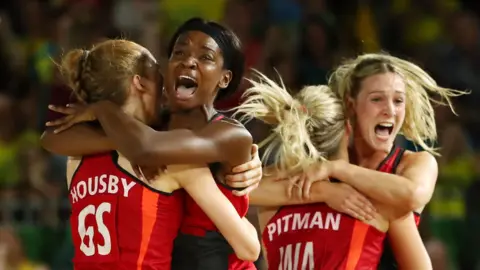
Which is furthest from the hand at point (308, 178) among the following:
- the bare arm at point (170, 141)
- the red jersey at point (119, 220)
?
the red jersey at point (119, 220)

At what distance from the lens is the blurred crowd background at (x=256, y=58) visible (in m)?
6.42

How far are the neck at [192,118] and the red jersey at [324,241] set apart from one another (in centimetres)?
64

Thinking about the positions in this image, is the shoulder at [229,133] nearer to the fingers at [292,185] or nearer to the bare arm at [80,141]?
the bare arm at [80,141]

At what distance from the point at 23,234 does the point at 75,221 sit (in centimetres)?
286

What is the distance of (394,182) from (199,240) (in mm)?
797

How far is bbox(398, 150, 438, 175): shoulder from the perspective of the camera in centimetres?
403

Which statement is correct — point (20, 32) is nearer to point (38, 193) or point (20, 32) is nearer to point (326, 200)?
point (38, 193)

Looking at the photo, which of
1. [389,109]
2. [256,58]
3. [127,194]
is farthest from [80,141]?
[256,58]

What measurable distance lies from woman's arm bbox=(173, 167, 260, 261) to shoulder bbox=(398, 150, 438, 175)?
819 mm

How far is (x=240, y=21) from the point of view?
7.73 m

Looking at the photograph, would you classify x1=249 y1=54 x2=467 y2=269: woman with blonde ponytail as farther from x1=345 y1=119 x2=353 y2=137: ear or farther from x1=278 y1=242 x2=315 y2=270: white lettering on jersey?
x1=278 y1=242 x2=315 y2=270: white lettering on jersey

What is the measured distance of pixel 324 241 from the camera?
155 inches

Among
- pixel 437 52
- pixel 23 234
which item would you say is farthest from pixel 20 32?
pixel 437 52

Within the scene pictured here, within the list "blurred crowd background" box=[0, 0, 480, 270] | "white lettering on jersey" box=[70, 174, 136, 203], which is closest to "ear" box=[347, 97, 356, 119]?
"white lettering on jersey" box=[70, 174, 136, 203]
